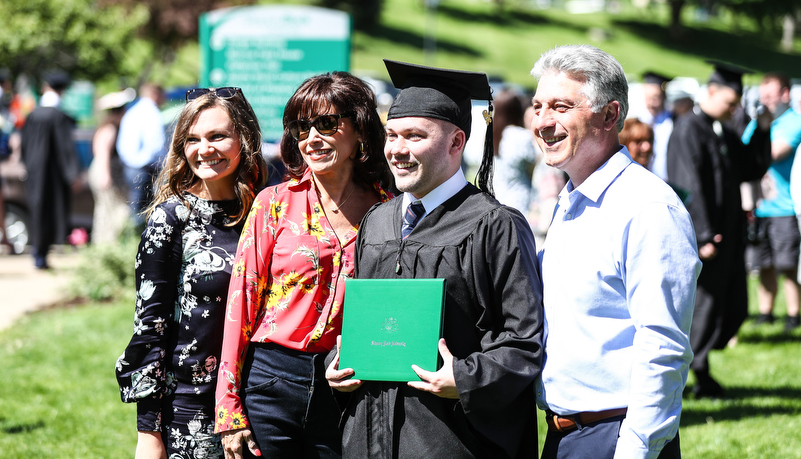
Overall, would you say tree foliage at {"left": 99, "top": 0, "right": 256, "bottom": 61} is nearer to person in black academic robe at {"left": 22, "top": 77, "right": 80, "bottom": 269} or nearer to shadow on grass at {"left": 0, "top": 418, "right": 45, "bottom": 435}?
person in black academic robe at {"left": 22, "top": 77, "right": 80, "bottom": 269}

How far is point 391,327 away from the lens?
2492mm

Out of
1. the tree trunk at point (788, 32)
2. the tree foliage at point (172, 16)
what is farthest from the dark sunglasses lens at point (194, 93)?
the tree foliage at point (172, 16)

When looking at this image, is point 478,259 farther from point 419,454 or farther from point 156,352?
point 156,352

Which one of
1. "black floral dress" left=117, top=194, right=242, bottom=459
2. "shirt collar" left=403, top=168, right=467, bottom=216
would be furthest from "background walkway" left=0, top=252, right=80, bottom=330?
"shirt collar" left=403, top=168, right=467, bottom=216

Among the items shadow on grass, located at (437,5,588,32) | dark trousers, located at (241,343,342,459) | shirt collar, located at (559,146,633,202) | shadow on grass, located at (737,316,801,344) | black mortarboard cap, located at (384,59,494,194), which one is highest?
shadow on grass, located at (437,5,588,32)

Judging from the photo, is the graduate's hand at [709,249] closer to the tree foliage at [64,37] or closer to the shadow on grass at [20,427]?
the shadow on grass at [20,427]

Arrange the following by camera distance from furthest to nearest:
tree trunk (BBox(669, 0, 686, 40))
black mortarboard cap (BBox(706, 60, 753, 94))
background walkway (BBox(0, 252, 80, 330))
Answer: tree trunk (BBox(669, 0, 686, 40)), background walkway (BBox(0, 252, 80, 330)), black mortarboard cap (BBox(706, 60, 753, 94))

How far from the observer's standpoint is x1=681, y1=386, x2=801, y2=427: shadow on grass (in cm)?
561

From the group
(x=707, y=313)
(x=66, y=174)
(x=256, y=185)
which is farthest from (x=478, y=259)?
(x=66, y=174)

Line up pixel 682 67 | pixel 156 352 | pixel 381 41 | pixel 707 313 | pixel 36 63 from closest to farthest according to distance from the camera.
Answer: pixel 156 352
pixel 707 313
pixel 36 63
pixel 682 67
pixel 381 41

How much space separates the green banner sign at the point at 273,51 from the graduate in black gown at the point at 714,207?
15.1 ft

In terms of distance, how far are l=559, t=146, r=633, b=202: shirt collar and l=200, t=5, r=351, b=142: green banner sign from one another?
23.5 feet

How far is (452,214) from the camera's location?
2.58 metres

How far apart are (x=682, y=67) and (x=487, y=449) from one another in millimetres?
26298
